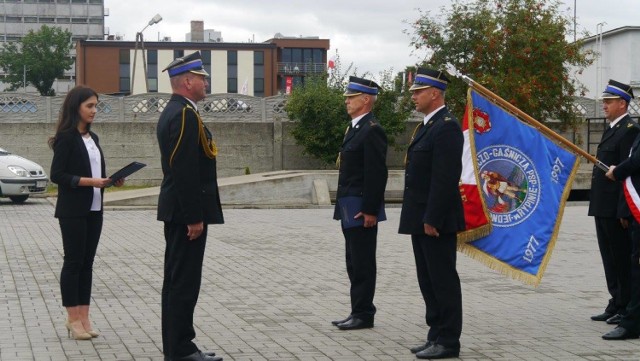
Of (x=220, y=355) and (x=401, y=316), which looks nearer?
(x=220, y=355)

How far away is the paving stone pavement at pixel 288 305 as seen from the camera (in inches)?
311

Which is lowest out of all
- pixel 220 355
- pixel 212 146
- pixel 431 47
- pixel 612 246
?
pixel 220 355

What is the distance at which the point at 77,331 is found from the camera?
8.12 meters

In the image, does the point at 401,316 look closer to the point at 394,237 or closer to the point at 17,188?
the point at 394,237

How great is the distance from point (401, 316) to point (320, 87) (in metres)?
25.2

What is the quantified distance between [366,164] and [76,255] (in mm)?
2400

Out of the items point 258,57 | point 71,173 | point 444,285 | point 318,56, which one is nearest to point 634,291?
point 444,285

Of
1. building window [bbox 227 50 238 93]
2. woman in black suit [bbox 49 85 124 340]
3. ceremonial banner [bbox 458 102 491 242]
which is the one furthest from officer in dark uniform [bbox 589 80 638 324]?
building window [bbox 227 50 238 93]

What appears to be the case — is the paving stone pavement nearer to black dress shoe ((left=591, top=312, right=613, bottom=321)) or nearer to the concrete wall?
black dress shoe ((left=591, top=312, right=613, bottom=321))

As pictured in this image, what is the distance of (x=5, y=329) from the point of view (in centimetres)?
856

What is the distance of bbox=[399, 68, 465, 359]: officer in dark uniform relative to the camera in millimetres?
7629

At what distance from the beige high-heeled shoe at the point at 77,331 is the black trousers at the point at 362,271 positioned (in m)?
2.16

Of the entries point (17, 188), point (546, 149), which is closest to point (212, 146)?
point (546, 149)

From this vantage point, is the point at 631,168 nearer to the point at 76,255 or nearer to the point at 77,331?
the point at 76,255
